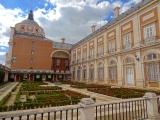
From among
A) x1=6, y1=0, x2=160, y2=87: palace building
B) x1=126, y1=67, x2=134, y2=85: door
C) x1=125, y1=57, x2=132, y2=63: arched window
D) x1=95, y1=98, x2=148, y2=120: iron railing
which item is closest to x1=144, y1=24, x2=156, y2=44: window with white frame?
x1=6, y1=0, x2=160, y2=87: palace building

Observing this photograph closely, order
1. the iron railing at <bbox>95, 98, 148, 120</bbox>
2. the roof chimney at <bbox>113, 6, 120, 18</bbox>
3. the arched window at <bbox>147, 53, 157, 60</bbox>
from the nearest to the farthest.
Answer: the iron railing at <bbox>95, 98, 148, 120</bbox>
the arched window at <bbox>147, 53, 157, 60</bbox>
the roof chimney at <bbox>113, 6, 120, 18</bbox>

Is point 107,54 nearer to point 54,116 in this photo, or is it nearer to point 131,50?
point 131,50

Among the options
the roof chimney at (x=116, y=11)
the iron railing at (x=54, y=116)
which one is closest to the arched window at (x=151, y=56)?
the iron railing at (x=54, y=116)

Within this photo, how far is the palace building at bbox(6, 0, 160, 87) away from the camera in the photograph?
15.5 metres

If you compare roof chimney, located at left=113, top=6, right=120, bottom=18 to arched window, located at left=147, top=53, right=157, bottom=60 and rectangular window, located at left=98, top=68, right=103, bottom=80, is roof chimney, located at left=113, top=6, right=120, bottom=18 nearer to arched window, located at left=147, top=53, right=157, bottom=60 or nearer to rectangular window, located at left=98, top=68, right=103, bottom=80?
rectangular window, located at left=98, top=68, right=103, bottom=80

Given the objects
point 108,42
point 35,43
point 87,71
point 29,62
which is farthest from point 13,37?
point 108,42

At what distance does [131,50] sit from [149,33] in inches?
130

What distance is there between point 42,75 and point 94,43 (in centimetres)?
1930

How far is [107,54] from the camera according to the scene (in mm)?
23094

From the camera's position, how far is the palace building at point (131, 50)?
49.3 ft

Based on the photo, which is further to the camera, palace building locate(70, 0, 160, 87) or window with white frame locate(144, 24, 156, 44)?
window with white frame locate(144, 24, 156, 44)

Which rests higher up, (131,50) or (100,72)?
(131,50)

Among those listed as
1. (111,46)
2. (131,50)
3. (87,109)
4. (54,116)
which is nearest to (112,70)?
(111,46)

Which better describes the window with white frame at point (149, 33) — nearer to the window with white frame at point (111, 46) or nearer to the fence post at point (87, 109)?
the window with white frame at point (111, 46)
